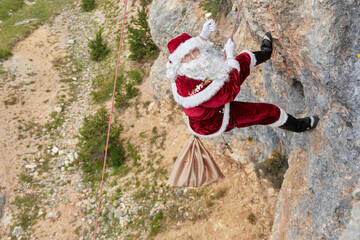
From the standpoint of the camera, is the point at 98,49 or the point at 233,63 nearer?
the point at 233,63

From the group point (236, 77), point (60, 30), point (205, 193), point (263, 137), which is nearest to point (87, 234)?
point (205, 193)

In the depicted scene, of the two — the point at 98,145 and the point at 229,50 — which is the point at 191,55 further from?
the point at 98,145

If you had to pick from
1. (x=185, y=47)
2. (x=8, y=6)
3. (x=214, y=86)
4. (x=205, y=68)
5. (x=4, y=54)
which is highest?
(x=8, y=6)

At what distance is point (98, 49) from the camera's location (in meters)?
15.1

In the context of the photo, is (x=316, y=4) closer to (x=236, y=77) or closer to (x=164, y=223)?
(x=236, y=77)

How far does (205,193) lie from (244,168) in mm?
1315

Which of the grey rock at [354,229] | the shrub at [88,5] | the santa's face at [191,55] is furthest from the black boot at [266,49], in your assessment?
the shrub at [88,5]

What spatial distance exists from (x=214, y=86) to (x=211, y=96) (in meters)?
0.15

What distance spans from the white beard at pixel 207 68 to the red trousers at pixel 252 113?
→ 0.63 meters

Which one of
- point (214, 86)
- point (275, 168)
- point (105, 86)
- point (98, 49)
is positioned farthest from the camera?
point (98, 49)

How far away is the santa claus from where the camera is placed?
3811 millimetres

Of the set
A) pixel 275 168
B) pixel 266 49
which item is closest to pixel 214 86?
pixel 266 49

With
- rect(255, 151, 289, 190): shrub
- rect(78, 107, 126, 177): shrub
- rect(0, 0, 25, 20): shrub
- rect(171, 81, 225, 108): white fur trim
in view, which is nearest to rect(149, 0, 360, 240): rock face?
rect(171, 81, 225, 108): white fur trim

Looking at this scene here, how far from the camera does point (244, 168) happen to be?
780 cm
